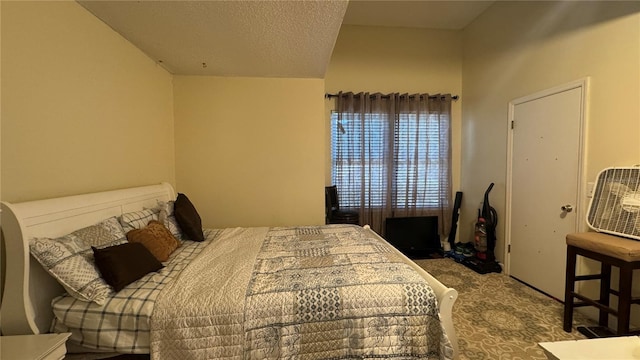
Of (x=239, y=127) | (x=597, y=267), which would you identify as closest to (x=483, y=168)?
(x=597, y=267)

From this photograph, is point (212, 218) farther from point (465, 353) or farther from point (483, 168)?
point (483, 168)

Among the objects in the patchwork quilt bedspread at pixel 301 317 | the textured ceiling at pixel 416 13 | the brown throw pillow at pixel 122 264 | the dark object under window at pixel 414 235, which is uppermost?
the textured ceiling at pixel 416 13

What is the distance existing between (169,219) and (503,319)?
2.92 metres

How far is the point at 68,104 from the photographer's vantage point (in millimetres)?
1669

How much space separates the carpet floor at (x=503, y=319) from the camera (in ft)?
6.39

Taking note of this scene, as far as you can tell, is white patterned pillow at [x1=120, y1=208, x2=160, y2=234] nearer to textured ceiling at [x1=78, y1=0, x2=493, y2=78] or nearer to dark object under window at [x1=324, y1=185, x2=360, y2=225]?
textured ceiling at [x1=78, y1=0, x2=493, y2=78]

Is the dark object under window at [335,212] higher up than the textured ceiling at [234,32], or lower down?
lower down

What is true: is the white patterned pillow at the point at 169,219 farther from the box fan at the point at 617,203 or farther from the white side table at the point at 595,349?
the box fan at the point at 617,203

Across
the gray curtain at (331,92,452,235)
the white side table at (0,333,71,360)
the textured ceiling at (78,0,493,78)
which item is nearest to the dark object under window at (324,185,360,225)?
the gray curtain at (331,92,452,235)

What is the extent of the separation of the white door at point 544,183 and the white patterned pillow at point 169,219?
11.3 feet

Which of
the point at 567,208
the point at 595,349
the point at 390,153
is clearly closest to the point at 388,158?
the point at 390,153

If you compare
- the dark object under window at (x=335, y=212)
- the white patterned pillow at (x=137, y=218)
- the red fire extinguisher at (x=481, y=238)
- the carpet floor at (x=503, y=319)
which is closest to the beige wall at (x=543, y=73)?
the red fire extinguisher at (x=481, y=238)

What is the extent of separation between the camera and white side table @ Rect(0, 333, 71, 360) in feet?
3.28

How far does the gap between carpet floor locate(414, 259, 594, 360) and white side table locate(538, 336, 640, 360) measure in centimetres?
111
